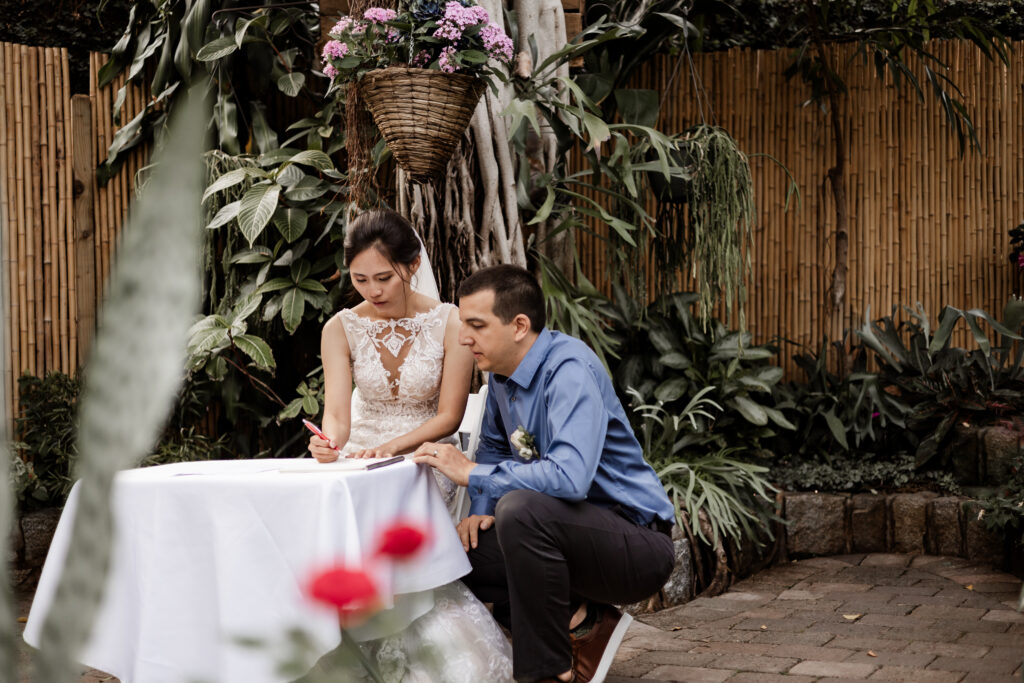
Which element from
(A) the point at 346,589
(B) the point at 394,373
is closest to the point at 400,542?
(A) the point at 346,589

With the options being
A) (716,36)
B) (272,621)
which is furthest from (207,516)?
(716,36)

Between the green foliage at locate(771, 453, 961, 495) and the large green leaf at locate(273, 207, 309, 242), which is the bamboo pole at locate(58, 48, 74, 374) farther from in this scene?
the green foliage at locate(771, 453, 961, 495)

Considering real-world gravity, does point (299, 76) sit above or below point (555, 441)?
above

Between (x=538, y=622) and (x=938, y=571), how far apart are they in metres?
2.63

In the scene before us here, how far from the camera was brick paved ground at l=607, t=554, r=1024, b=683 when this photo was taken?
318 cm

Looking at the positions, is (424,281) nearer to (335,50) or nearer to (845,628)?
(335,50)

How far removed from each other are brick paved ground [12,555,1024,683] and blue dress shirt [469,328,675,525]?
0.70 m

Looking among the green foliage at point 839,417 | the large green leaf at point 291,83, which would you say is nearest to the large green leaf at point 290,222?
the large green leaf at point 291,83

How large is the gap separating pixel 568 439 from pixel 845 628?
1694 mm

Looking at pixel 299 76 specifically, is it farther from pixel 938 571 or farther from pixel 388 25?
pixel 938 571

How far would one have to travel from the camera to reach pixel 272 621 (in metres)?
2.24

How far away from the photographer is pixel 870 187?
5.56 metres

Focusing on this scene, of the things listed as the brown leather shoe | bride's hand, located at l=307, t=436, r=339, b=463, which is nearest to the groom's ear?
bride's hand, located at l=307, t=436, r=339, b=463

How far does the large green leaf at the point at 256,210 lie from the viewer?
4.69 metres
